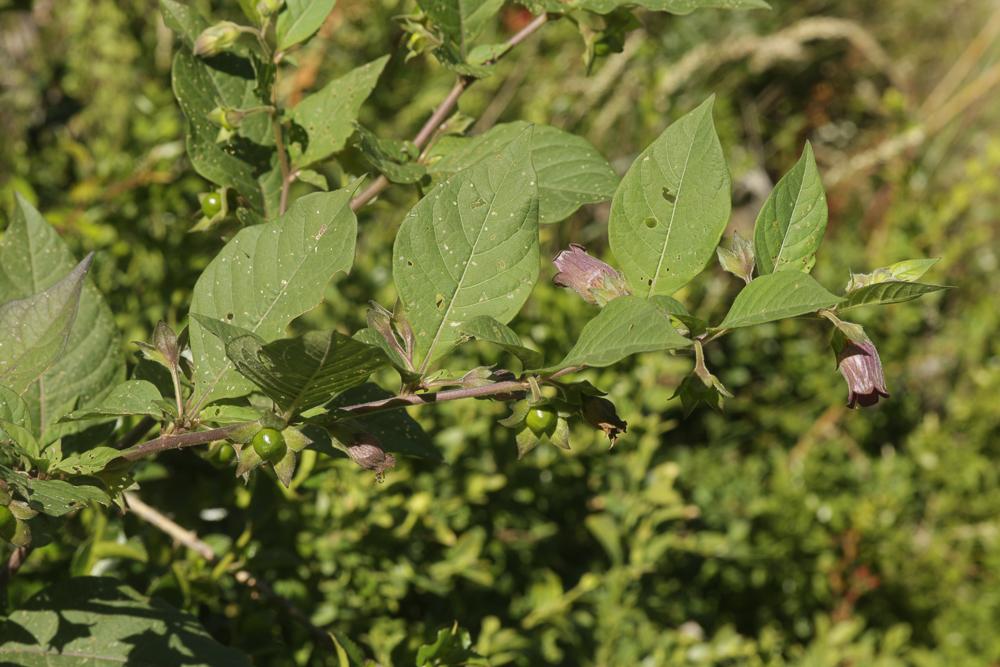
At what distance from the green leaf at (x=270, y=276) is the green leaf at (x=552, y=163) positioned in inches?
7.8

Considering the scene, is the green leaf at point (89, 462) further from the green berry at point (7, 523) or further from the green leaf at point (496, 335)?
the green leaf at point (496, 335)

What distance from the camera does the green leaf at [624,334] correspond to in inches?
22.1

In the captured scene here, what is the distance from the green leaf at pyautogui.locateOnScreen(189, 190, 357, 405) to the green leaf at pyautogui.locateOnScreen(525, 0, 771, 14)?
33 centimetres

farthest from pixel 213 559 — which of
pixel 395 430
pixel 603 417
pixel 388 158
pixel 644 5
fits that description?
pixel 644 5

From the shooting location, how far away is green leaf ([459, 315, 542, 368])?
589 mm

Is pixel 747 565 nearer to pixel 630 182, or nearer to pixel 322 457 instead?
pixel 322 457

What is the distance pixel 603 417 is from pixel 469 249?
0.49 feet

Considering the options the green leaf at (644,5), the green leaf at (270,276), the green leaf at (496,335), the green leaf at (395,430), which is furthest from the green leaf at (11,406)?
the green leaf at (644,5)

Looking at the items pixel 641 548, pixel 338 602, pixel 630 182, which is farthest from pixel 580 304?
pixel 630 182

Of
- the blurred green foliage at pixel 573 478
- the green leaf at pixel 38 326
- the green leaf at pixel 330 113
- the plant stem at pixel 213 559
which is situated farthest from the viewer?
the blurred green foliage at pixel 573 478

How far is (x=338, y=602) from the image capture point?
1349 millimetres

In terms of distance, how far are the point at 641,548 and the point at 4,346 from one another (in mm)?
1191

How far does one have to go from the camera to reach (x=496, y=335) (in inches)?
23.6

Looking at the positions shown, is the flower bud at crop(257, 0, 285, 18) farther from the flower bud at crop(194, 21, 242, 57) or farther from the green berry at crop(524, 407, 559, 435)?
the green berry at crop(524, 407, 559, 435)
